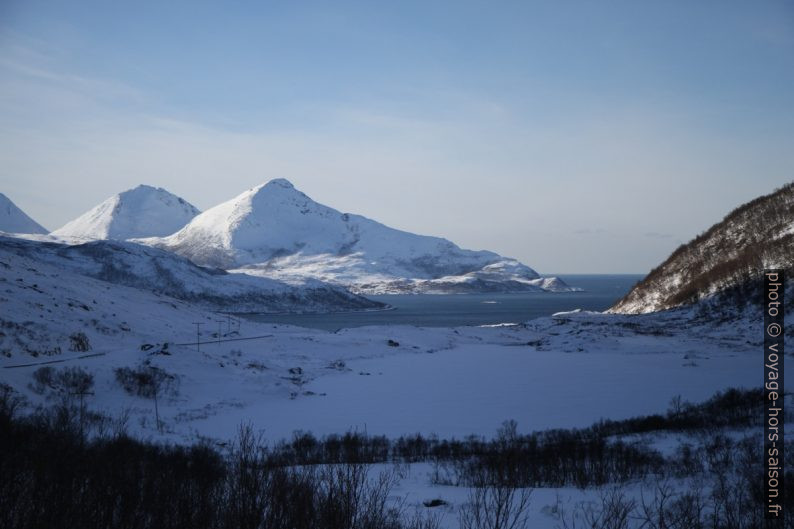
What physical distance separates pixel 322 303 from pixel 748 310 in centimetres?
14361

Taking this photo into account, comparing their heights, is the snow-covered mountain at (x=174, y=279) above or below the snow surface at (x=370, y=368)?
above

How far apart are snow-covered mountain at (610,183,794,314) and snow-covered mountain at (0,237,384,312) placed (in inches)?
4315

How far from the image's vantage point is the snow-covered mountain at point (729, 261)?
6831cm

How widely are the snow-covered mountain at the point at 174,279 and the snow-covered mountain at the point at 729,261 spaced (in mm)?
109598

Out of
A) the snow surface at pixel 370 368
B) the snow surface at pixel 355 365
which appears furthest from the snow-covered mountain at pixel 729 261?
the snow surface at pixel 355 365

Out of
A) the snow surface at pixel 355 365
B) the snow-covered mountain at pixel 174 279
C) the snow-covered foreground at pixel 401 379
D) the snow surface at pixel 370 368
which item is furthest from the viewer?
the snow-covered mountain at pixel 174 279

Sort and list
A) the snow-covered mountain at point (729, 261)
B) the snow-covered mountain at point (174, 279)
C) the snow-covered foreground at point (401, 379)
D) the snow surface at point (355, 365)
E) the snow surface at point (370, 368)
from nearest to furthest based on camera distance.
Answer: the snow surface at point (370, 368) → the snow-covered foreground at point (401, 379) → the snow surface at point (355, 365) → the snow-covered mountain at point (729, 261) → the snow-covered mountain at point (174, 279)

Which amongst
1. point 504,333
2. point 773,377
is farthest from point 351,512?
point 504,333

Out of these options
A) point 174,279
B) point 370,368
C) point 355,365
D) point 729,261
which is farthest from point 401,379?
point 174,279

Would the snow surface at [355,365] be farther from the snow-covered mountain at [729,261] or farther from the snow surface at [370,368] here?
the snow-covered mountain at [729,261]

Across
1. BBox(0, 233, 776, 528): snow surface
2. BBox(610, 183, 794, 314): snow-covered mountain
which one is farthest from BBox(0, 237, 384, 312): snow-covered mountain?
BBox(610, 183, 794, 314): snow-covered mountain

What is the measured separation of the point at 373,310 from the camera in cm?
18888

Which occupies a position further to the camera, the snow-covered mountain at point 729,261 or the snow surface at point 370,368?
the snow-covered mountain at point 729,261

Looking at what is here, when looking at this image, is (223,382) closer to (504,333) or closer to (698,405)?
(698,405)
